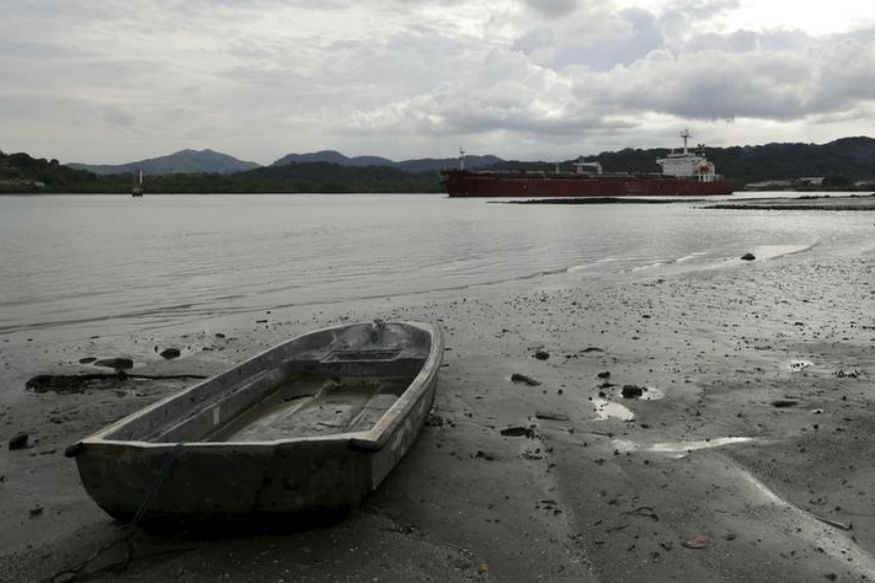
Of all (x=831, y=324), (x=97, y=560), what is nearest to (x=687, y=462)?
(x=97, y=560)

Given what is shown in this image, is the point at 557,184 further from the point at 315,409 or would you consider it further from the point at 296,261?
the point at 315,409

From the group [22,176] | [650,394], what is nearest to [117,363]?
[650,394]

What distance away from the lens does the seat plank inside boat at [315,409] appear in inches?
269

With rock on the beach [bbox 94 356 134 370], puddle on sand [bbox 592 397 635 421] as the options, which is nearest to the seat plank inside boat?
puddle on sand [bbox 592 397 635 421]

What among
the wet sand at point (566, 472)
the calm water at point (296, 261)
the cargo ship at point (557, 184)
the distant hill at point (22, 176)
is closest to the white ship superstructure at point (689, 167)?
the cargo ship at point (557, 184)

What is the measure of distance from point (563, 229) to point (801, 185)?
604 feet

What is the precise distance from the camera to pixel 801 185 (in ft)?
654

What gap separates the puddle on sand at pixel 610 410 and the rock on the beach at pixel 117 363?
702 cm

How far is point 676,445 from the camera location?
22.1 ft

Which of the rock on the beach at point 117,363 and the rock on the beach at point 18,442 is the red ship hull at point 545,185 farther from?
the rock on the beach at point 18,442

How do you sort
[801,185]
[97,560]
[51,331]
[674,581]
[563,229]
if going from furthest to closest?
[801,185] → [563,229] → [51,331] → [97,560] → [674,581]

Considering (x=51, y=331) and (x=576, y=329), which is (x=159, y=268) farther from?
(x=576, y=329)

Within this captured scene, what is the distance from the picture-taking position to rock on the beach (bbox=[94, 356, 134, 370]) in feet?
34.3

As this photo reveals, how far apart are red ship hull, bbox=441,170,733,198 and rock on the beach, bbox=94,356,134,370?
105 meters
